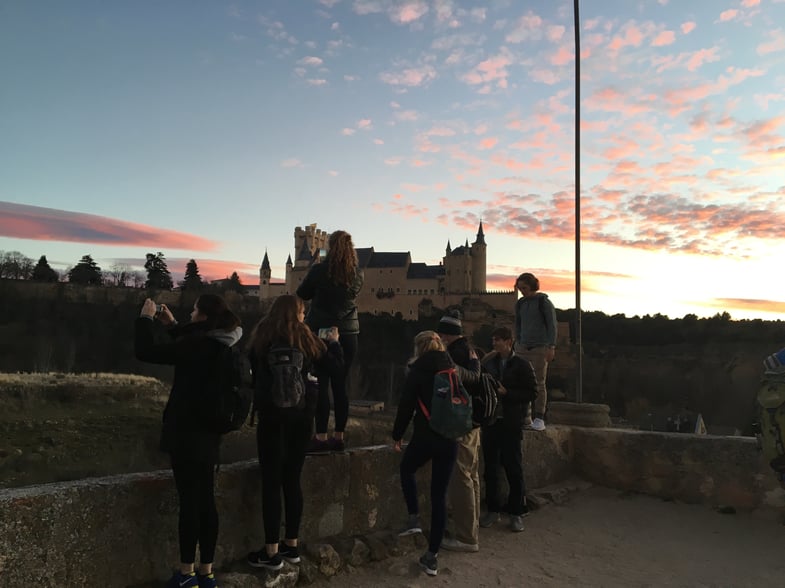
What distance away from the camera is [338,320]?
15.5 ft

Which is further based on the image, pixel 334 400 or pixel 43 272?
pixel 43 272

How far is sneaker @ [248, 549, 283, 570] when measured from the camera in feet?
11.8

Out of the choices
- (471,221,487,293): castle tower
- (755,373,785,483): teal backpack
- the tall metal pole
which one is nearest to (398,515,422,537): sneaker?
(755,373,785,483): teal backpack

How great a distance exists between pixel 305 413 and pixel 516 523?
8.60 ft

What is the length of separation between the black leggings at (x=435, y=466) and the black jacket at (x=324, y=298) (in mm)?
1070

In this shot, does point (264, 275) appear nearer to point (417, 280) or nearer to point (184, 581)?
point (417, 280)

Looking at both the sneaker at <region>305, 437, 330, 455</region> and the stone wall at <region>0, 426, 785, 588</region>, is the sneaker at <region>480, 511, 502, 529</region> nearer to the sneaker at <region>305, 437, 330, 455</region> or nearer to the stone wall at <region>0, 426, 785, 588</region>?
the stone wall at <region>0, 426, 785, 588</region>

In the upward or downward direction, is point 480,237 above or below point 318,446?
above

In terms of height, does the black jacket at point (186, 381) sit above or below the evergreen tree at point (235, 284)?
below

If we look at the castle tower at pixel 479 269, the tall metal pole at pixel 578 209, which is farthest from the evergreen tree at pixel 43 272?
the tall metal pole at pixel 578 209

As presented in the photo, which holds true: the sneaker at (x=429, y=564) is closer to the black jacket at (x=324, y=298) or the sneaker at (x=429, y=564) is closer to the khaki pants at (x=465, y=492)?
the khaki pants at (x=465, y=492)

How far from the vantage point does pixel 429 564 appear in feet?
13.6

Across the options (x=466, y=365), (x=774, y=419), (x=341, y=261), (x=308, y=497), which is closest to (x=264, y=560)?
(x=308, y=497)

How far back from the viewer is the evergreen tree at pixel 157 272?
99.6 m
